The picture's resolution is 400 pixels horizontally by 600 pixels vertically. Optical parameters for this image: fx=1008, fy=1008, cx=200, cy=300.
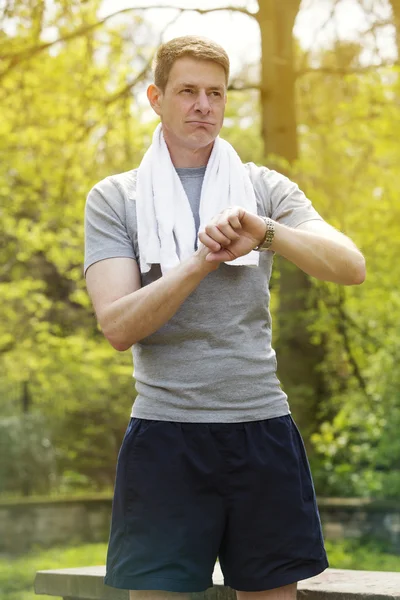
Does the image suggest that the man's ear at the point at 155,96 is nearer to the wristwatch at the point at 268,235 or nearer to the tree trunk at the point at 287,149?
the wristwatch at the point at 268,235

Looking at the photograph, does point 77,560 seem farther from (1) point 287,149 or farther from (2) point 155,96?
(2) point 155,96

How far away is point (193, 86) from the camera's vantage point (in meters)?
1.99

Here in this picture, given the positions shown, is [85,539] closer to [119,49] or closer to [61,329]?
[61,329]

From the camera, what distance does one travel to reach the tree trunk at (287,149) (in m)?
9.89

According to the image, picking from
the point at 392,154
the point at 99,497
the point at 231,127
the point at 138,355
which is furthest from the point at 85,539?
the point at 231,127

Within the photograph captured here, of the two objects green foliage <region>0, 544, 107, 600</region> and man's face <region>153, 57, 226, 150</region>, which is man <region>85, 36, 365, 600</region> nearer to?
man's face <region>153, 57, 226, 150</region>

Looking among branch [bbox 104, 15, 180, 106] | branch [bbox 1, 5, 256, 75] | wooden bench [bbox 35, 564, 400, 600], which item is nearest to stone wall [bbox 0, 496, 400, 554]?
branch [bbox 104, 15, 180, 106]

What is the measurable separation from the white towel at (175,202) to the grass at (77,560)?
487cm

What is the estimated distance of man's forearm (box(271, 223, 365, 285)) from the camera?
190 centimetres

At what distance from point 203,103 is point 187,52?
0.11 metres

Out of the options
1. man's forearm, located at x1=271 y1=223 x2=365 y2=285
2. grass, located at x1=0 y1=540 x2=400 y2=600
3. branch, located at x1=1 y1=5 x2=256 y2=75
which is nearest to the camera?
man's forearm, located at x1=271 y1=223 x2=365 y2=285

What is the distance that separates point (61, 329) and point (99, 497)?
3.24m

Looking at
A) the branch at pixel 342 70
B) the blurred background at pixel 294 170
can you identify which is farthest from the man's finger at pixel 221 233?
the branch at pixel 342 70

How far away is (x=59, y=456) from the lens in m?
12.6
